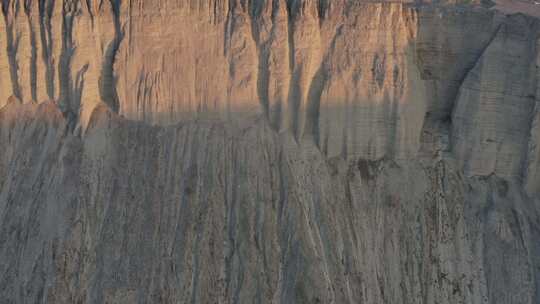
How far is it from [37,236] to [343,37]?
538 inches

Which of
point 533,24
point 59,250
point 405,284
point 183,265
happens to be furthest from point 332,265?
point 533,24

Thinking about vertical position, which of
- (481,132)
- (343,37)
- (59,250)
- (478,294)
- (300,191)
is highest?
(343,37)

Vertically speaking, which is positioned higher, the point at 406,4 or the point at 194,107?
the point at 406,4

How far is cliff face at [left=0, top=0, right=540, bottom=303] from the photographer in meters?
25.6

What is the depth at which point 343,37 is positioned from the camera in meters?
27.0

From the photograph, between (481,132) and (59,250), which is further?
(481,132)

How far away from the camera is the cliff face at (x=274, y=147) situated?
25562 mm

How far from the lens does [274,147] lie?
89.2ft

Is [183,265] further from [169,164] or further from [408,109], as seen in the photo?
[408,109]

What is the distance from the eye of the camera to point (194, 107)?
27.6 metres

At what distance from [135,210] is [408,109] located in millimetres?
11129

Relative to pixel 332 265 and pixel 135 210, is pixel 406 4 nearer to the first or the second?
pixel 332 265

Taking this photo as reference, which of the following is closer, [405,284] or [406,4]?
[405,284]

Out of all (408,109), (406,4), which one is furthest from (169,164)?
(406,4)
